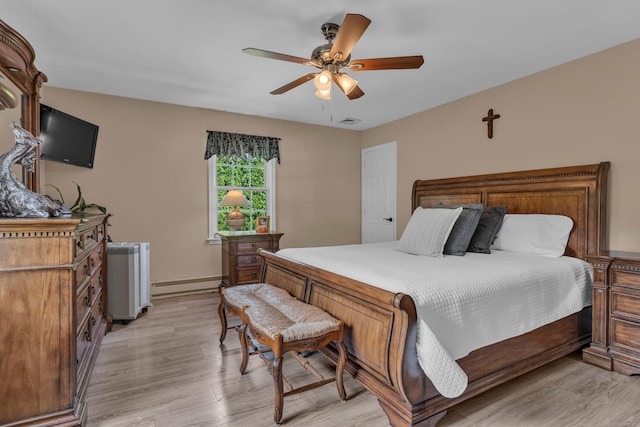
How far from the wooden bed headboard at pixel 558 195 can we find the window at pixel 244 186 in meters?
2.56

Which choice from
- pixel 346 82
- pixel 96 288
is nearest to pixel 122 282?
pixel 96 288

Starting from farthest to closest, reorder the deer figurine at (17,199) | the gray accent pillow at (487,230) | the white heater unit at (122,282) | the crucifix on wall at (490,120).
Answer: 1. the crucifix on wall at (490,120)
2. the white heater unit at (122,282)
3. the gray accent pillow at (487,230)
4. the deer figurine at (17,199)

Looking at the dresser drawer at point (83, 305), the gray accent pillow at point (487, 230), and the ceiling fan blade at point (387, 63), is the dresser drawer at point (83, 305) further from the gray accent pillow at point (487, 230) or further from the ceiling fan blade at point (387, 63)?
the gray accent pillow at point (487, 230)

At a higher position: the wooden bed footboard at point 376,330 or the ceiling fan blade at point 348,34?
the ceiling fan blade at point 348,34

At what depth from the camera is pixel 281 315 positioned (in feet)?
7.00

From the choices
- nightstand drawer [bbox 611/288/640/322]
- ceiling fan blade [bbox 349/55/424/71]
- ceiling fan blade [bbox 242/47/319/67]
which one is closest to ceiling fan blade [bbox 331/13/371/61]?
ceiling fan blade [bbox 349/55/424/71]

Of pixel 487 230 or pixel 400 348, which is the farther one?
pixel 487 230

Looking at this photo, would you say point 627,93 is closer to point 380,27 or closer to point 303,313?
point 380,27

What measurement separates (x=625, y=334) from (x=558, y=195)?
50.5 inches

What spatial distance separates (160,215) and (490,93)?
420 cm

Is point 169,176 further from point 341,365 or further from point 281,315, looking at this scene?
point 341,365

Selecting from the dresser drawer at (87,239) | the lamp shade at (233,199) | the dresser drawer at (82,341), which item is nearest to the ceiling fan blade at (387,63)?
the dresser drawer at (87,239)

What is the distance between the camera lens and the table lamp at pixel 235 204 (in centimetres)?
439

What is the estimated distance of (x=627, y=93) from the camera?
109 inches
